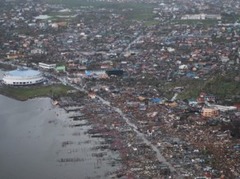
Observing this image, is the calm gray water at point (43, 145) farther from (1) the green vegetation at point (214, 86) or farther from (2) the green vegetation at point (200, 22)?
(2) the green vegetation at point (200, 22)

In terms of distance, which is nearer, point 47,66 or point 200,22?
point 47,66

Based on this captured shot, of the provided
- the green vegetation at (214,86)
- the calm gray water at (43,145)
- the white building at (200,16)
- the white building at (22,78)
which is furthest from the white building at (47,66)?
the white building at (200,16)

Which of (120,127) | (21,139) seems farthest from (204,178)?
(21,139)

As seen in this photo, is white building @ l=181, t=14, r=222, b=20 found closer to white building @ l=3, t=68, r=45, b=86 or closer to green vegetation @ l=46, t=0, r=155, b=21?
green vegetation @ l=46, t=0, r=155, b=21

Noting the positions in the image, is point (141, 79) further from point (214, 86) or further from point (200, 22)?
point (200, 22)

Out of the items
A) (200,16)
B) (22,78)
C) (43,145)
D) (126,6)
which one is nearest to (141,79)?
(22,78)

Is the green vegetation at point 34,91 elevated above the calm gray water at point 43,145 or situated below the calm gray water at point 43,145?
below
